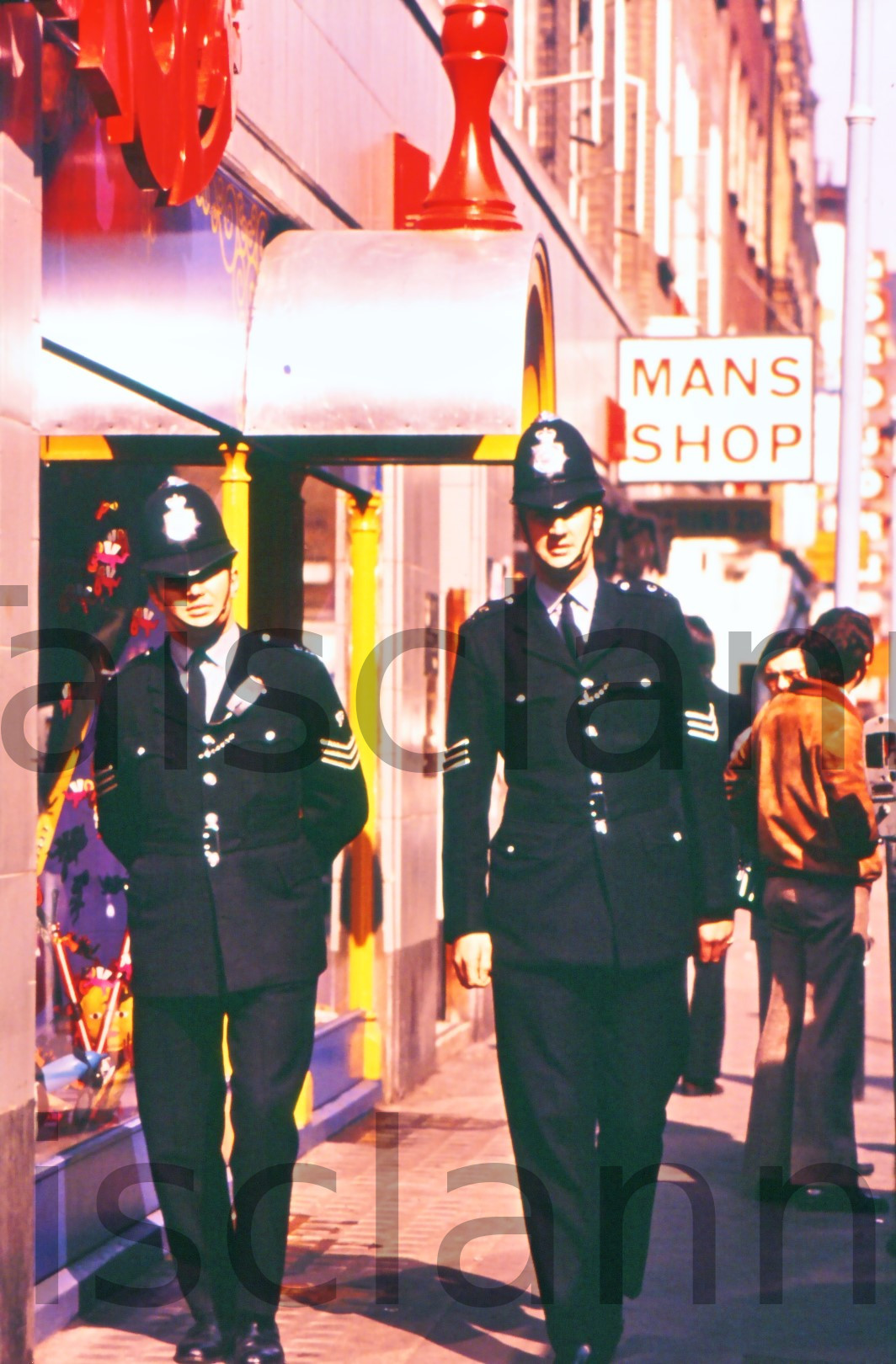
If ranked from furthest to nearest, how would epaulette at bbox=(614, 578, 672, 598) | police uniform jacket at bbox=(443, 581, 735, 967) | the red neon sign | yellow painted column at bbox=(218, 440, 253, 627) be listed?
1. yellow painted column at bbox=(218, 440, 253, 627)
2. epaulette at bbox=(614, 578, 672, 598)
3. police uniform jacket at bbox=(443, 581, 735, 967)
4. the red neon sign

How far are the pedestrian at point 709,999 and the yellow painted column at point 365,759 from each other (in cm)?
132

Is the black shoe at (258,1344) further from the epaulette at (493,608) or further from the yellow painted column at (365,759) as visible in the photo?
the yellow painted column at (365,759)

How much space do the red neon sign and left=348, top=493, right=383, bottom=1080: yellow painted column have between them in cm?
263

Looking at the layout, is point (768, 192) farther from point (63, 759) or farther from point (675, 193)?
point (63, 759)

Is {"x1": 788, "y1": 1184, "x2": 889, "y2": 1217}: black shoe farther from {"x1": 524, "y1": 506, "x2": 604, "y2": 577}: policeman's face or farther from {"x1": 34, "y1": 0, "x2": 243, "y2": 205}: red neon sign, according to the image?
{"x1": 34, "y1": 0, "x2": 243, "y2": 205}: red neon sign

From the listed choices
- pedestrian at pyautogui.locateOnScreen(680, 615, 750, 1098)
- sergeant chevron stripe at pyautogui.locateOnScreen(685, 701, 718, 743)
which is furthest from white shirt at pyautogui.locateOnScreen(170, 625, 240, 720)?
pedestrian at pyautogui.locateOnScreen(680, 615, 750, 1098)

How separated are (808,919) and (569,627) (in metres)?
2.48

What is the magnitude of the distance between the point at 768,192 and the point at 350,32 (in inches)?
1023

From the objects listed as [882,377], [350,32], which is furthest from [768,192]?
[350,32]

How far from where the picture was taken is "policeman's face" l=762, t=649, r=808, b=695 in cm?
738

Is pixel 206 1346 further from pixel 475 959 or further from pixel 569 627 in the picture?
pixel 569 627

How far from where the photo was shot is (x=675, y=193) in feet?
70.6

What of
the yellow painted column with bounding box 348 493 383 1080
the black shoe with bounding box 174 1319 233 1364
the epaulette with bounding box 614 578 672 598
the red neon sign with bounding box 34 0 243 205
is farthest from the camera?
the yellow painted column with bounding box 348 493 383 1080

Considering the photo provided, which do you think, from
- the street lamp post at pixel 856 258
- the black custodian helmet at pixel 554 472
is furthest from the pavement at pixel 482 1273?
the street lamp post at pixel 856 258
